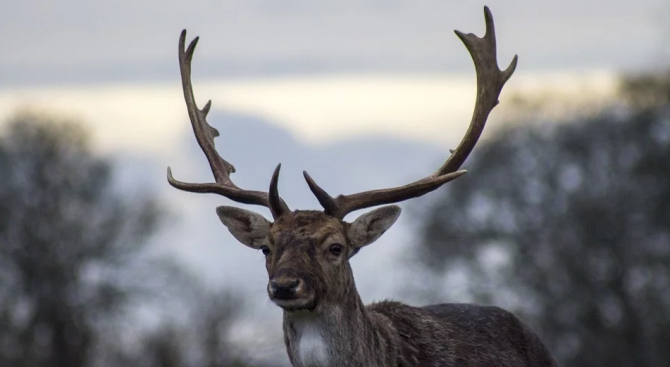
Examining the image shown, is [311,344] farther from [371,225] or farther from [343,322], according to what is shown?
[371,225]

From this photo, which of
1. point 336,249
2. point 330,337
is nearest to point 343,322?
point 330,337

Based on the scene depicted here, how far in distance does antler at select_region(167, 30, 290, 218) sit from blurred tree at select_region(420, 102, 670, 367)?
3568 centimetres

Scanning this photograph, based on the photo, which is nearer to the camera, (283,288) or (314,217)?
(283,288)

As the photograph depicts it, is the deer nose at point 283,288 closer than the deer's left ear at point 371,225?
Yes

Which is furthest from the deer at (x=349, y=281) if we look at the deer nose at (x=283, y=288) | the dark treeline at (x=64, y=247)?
the dark treeline at (x=64, y=247)

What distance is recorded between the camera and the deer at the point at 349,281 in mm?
13227

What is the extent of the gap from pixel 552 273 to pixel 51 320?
15.8 metres

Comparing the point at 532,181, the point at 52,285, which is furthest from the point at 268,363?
the point at 532,181

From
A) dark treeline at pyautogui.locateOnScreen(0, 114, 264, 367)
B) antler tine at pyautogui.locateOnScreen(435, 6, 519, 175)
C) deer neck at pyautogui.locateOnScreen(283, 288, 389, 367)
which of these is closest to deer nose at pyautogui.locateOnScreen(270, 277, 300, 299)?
deer neck at pyautogui.locateOnScreen(283, 288, 389, 367)

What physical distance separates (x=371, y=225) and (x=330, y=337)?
1.24m

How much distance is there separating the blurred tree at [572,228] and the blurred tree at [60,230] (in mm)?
9588

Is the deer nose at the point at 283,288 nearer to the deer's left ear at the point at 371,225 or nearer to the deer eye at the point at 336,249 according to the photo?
the deer eye at the point at 336,249

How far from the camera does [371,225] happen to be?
14.1 meters

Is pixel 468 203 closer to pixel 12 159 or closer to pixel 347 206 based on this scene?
pixel 12 159
